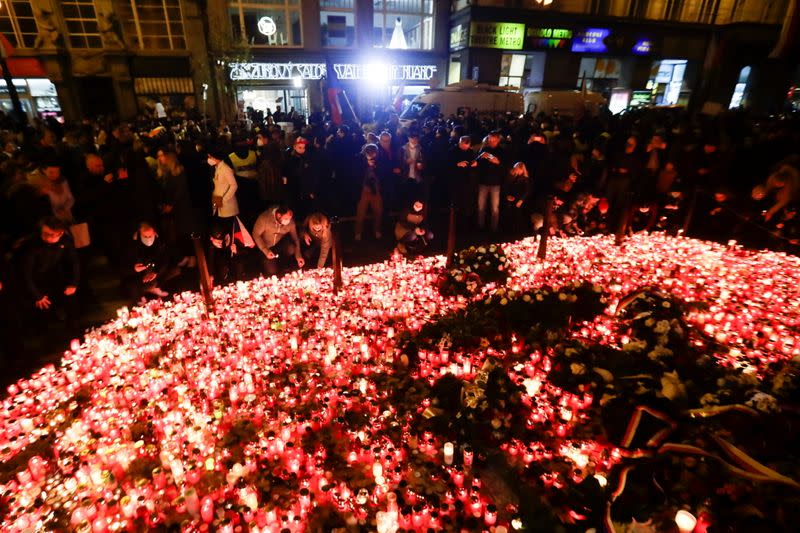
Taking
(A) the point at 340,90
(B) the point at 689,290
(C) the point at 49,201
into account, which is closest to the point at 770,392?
(B) the point at 689,290

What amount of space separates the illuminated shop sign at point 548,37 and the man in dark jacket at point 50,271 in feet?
84.0

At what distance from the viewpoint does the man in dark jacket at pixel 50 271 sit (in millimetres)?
5195

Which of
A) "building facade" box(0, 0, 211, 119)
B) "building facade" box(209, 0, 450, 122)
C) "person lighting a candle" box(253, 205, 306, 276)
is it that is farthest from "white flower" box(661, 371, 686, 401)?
"building facade" box(0, 0, 211, 119)

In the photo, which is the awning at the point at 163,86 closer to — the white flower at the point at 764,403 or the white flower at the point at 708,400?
the white flower at the point at 708,400

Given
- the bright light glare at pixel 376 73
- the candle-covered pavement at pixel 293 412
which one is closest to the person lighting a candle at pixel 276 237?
the candle-covered pavement at pixel 293 412

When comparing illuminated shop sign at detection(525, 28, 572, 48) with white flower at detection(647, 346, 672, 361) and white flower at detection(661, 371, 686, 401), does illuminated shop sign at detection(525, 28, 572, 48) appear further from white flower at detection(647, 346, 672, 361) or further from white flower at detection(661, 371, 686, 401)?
white flower at detection(661, 371, 686, 401)

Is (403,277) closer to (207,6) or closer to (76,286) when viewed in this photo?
(76,286)

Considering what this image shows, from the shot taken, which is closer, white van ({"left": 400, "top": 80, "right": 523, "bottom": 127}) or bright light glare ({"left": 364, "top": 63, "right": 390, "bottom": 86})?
white van ({"left": 400, "top": 80, "right": 523, "bottom": 127})

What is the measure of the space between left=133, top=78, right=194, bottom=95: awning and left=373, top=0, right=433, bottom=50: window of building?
10.5 metres

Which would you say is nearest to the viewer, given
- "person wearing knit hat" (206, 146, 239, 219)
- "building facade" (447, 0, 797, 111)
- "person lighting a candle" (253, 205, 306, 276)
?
"person lighting a candle" (253, 205, 306, 276)

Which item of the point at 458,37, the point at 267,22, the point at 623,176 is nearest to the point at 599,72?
the point at 458,37

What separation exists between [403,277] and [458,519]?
4.23 m

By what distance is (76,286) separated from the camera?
5.63m

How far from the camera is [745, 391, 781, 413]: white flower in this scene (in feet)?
11.7
